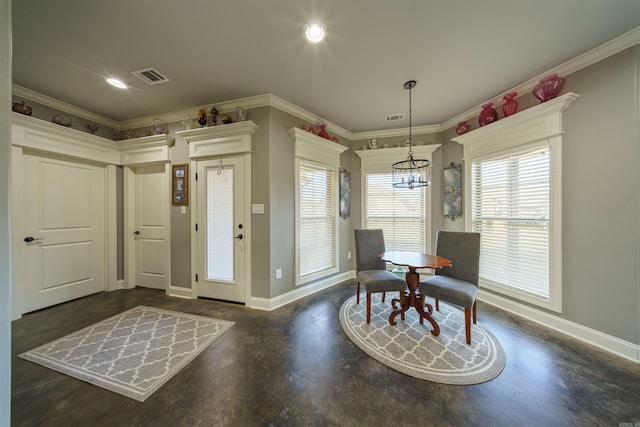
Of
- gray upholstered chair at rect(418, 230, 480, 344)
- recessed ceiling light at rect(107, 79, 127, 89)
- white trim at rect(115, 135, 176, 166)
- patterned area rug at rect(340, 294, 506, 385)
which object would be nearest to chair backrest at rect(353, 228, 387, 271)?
patterned area rug at rect(340, 294, 506, 385)

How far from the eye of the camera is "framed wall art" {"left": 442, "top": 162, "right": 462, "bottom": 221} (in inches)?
132

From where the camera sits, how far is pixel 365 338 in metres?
2.18

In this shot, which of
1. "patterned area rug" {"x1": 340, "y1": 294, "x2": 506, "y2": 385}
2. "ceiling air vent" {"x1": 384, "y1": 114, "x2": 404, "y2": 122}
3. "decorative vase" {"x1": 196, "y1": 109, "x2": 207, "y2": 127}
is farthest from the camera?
"ceiling air vent" {"x1": 384, "y1": 114, "x2": 404, "y2": 122}

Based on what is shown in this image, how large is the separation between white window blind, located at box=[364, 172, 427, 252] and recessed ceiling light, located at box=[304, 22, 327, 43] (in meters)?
2.44

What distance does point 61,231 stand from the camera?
9.76 ft

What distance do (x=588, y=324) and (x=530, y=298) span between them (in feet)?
1.48

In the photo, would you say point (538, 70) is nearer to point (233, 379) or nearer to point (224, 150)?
point (224, 150)

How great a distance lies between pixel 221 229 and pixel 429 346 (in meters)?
2.76

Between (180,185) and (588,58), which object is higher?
(588,58)

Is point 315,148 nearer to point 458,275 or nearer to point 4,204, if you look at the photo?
point 458,275

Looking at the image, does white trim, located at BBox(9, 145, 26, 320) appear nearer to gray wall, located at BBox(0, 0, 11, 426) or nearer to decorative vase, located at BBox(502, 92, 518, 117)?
gray wall, located at BBox(0, 0, 11, 426)

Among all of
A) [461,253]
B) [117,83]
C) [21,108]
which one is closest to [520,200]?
[461,253]

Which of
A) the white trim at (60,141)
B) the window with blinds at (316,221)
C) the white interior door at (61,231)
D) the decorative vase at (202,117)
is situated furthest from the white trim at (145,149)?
the window with blinds at (316,221)

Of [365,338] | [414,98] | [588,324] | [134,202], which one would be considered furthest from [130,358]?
[588,324]
